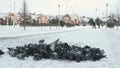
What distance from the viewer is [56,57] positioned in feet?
37.3

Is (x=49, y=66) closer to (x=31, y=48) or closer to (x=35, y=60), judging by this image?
(x=35, y=60)

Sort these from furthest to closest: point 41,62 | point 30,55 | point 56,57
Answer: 1. point 30,55
2. point 56,57
3. point 41,62

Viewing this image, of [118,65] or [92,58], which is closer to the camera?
[118,65]

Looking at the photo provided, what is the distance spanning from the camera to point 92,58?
37.7ft

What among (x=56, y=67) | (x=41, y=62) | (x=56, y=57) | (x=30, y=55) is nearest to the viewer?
(x=56, y=67)

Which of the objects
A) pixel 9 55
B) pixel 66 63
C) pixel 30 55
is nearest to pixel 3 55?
pixel 9 55

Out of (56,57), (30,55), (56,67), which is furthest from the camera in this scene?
(30,55)

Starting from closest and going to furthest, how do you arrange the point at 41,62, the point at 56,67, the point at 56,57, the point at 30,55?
the point at 56,67 < the point at 41,62 < the point at 56,57 < the point at 30,55

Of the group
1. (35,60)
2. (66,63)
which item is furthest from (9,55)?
(66,63)

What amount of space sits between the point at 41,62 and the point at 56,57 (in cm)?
94

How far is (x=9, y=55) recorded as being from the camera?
1231 centimetres

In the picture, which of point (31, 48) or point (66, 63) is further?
point (31, 48)

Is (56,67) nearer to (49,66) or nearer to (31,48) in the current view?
(49,66)

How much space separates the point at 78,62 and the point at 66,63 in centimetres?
50
